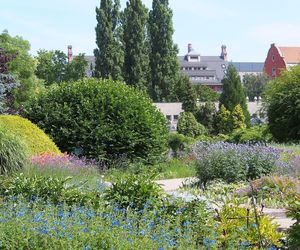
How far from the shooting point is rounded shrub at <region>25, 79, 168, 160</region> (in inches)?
657

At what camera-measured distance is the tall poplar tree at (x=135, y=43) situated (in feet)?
156

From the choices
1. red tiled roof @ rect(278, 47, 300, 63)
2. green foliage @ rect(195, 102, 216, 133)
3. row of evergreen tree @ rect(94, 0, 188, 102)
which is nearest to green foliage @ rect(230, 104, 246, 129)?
green foliage @ rect(195, 102, 216, 133)

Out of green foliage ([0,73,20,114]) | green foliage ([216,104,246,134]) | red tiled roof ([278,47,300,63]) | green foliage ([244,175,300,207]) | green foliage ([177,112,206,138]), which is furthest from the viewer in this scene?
red tiled roof ([278,47,300,63])

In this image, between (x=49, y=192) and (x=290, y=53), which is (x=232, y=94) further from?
(x=290, y=53)

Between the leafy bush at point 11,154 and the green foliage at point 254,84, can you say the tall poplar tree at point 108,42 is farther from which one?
the green foliage at point 254,84

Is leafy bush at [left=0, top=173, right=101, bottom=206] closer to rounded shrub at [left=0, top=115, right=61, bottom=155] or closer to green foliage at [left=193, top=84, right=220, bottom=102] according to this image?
rounded shrub at [left=0, top=115, right=61, bottom=155]

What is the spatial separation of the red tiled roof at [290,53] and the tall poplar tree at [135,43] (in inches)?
1865

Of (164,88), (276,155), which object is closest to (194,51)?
(164,88)

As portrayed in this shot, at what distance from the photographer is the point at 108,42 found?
47.2 m

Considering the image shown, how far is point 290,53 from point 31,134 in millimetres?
81650

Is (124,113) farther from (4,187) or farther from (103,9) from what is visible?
(103,9)

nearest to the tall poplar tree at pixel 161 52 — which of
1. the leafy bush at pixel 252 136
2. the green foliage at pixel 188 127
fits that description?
the green foliage at pixel 188 127

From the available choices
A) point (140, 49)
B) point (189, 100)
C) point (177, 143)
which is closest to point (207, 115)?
point (189, 100)

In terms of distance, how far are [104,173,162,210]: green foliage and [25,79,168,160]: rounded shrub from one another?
28.8 ft
